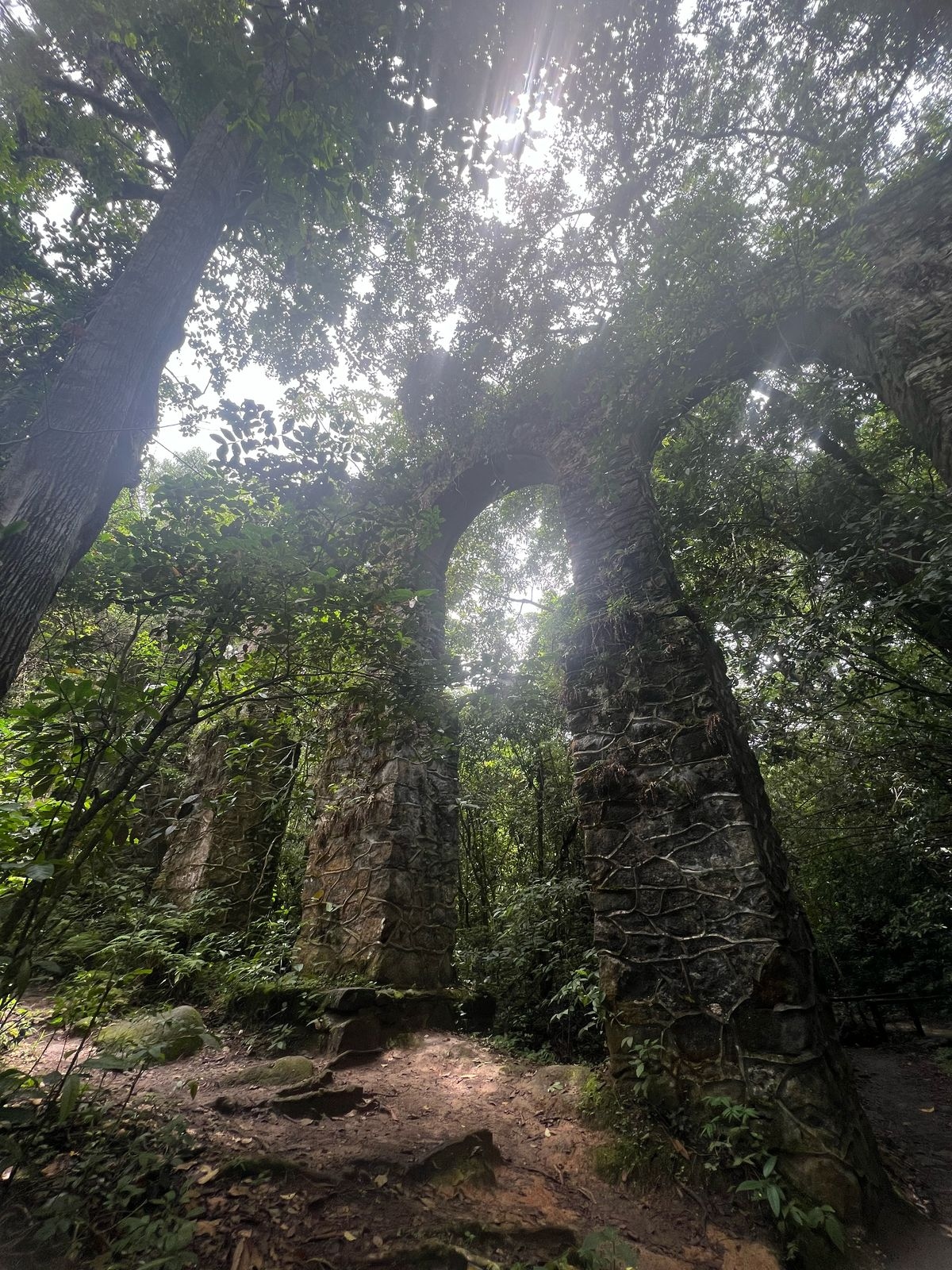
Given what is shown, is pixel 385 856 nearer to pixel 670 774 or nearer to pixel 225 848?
pixel 670 774

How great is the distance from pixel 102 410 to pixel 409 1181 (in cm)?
349

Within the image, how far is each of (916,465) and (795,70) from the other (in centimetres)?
331

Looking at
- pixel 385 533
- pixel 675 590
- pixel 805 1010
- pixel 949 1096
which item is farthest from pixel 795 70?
pixel 949 1096

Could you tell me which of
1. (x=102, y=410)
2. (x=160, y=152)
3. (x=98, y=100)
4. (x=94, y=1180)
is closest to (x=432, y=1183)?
(x=94, y=1180)

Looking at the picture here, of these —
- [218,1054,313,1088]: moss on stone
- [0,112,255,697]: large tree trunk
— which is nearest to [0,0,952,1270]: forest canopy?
[0,112,255,697]: large tree trunk

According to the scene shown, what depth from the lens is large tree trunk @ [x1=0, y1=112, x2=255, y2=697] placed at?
89.0 inches

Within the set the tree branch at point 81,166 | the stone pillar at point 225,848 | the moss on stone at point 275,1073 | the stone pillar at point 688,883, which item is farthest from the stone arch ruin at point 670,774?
the tree branch at point 81,166

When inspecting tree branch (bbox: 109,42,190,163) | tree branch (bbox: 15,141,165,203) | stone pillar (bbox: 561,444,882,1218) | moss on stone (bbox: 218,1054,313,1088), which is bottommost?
moss on stone (bbox: 218,1054,313,1088)

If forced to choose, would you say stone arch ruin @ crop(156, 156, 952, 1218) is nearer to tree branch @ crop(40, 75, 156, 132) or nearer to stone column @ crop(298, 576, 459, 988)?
stone column @ crop(298, 576, 459, 988)

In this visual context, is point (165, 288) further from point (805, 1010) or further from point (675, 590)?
point (805, 1010)

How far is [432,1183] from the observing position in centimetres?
210

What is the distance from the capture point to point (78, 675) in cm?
216

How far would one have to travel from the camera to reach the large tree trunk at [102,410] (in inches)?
89.0

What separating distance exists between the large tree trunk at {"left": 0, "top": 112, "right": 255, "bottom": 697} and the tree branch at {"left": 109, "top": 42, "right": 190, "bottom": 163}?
39 centimetres
